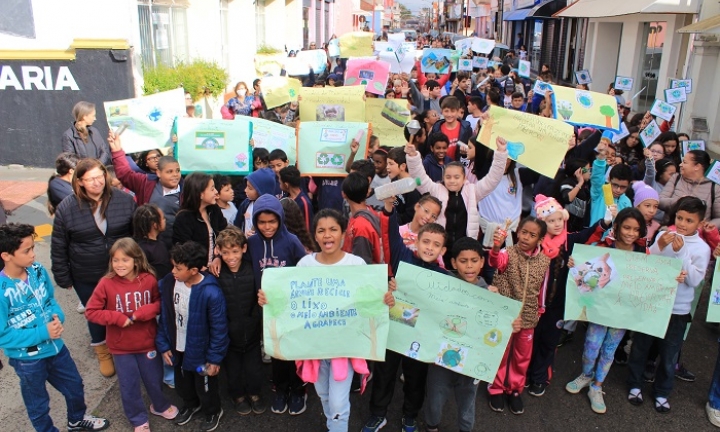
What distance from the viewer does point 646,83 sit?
57.1 feet

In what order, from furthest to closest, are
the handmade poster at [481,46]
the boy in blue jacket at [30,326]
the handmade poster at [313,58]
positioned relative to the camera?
the handmade poster at [481,46], the handmade poster at [313,58], the boy in blue jacket at [30,326]

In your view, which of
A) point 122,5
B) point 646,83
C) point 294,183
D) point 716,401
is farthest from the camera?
A: point 646,83

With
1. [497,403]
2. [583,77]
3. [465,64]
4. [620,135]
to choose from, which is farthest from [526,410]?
[465,64]

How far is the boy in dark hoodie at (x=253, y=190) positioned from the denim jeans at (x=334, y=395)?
1.73m

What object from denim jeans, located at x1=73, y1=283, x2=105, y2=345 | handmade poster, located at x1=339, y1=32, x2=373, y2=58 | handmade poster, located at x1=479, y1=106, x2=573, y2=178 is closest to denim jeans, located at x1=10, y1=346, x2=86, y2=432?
denim jeans, located at x1=73, y1=283, x2=105, y2=345

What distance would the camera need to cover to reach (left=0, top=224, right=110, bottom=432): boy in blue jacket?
346cm

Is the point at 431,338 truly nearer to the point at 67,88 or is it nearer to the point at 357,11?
the point at 67,88

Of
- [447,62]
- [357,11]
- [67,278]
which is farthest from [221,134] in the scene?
[357,11]

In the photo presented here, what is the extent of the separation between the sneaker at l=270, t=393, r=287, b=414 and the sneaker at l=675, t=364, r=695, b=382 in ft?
10.7

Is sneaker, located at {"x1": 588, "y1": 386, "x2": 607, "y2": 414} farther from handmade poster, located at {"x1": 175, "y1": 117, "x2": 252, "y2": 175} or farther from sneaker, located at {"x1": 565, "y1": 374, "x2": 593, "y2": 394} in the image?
handmade poster, located at {"x1": 175, "y1": 117, "x2": 252, "y2": 175}

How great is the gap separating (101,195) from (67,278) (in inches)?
27.9

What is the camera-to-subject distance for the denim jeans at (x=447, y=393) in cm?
382

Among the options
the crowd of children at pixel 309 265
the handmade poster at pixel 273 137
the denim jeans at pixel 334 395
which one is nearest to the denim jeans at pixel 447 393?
the crowd of children at pixel 309 265

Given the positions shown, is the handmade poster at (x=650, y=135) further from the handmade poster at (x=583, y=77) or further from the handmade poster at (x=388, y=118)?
the handmade poster at (x=583, y=77)
